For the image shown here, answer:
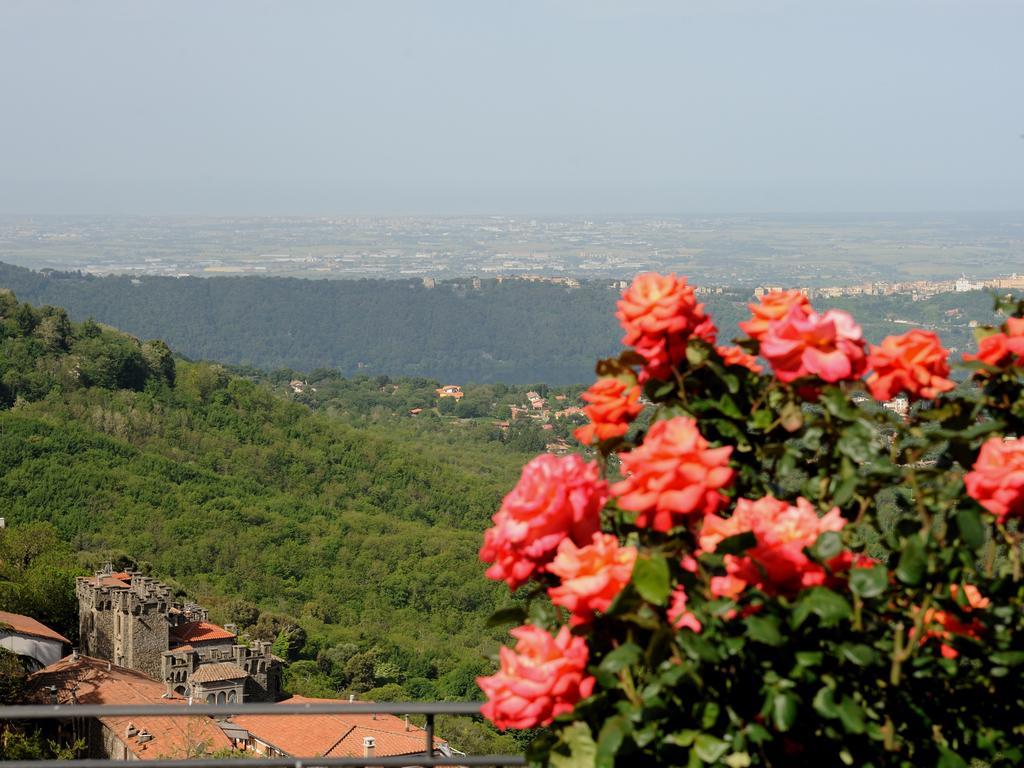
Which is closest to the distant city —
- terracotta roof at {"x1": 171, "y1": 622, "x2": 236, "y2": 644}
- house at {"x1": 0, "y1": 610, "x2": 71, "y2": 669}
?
terracotta roof at {"x1": 171, "y1": 622, "x2": 236, "y2": 644}

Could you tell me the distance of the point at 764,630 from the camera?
149cm

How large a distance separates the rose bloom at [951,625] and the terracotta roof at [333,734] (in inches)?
512

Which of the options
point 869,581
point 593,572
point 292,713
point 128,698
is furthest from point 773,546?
point 128,698

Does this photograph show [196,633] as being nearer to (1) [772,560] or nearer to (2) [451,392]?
(1) [772,560]

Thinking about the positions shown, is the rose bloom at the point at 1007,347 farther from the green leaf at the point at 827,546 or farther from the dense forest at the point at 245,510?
the dense forest at the point at 245,510

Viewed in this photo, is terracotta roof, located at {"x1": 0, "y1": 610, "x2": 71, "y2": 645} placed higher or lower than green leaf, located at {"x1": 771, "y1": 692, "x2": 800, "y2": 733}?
lower

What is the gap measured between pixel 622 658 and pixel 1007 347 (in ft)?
2.38

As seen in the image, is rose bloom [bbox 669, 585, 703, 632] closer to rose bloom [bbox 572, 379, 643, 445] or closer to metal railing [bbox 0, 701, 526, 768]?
rose bloom [bbox 572, 379, 643, 445]

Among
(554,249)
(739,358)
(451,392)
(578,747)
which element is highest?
(739,358)

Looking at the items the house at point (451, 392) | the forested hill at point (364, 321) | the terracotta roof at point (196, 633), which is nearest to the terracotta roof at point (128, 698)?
the terracotta roof at point (196, 633)

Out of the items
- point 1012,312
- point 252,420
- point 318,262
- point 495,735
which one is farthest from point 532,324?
point 1012,312

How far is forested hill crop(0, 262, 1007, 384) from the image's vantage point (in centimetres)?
9188

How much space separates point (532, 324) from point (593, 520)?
9539 centimetres

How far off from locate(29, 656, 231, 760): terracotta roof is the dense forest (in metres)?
3.93
